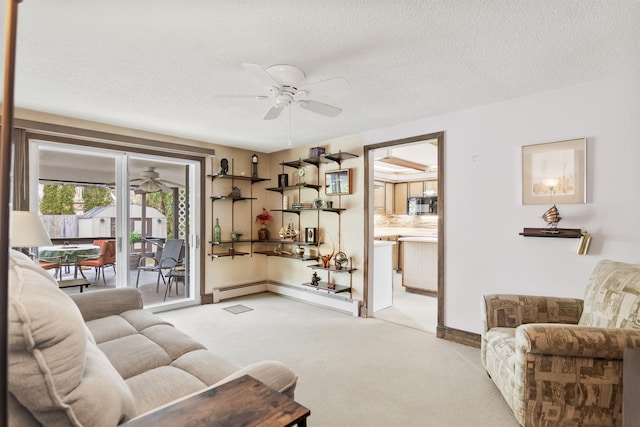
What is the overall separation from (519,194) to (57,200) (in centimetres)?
500

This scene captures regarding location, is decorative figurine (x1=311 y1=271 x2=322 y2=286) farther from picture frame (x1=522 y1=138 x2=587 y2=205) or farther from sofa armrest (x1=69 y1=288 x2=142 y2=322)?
picture frame (x1=522 y1=138 x2=587 y2=205)

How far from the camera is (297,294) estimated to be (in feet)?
17.1

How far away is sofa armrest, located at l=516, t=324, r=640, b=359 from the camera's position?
175 centimetres

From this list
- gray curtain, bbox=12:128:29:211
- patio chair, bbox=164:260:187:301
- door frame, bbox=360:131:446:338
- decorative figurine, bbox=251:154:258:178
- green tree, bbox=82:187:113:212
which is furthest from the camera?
decorative figurine, bbox=251:154:258:178

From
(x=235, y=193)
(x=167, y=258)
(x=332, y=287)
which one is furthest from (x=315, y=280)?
(x=167, y=258)

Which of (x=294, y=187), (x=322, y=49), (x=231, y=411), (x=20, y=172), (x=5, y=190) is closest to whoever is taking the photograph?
(x=5, y=190)

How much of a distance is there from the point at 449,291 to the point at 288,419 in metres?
2.91

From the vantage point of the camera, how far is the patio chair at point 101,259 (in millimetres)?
4297

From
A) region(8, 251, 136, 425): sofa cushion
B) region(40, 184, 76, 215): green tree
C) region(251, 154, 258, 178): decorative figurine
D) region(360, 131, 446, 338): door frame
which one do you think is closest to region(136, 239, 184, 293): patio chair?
region(40, 184, 76, 215): green tree

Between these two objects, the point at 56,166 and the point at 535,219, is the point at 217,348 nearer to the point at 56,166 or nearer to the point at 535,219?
the point at 56,166

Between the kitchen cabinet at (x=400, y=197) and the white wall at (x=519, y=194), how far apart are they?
414cm

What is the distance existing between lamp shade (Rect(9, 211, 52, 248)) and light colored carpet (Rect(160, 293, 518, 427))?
68.4 inches

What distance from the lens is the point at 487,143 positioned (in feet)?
10.7

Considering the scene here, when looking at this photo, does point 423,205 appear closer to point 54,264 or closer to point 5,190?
point 54,264
